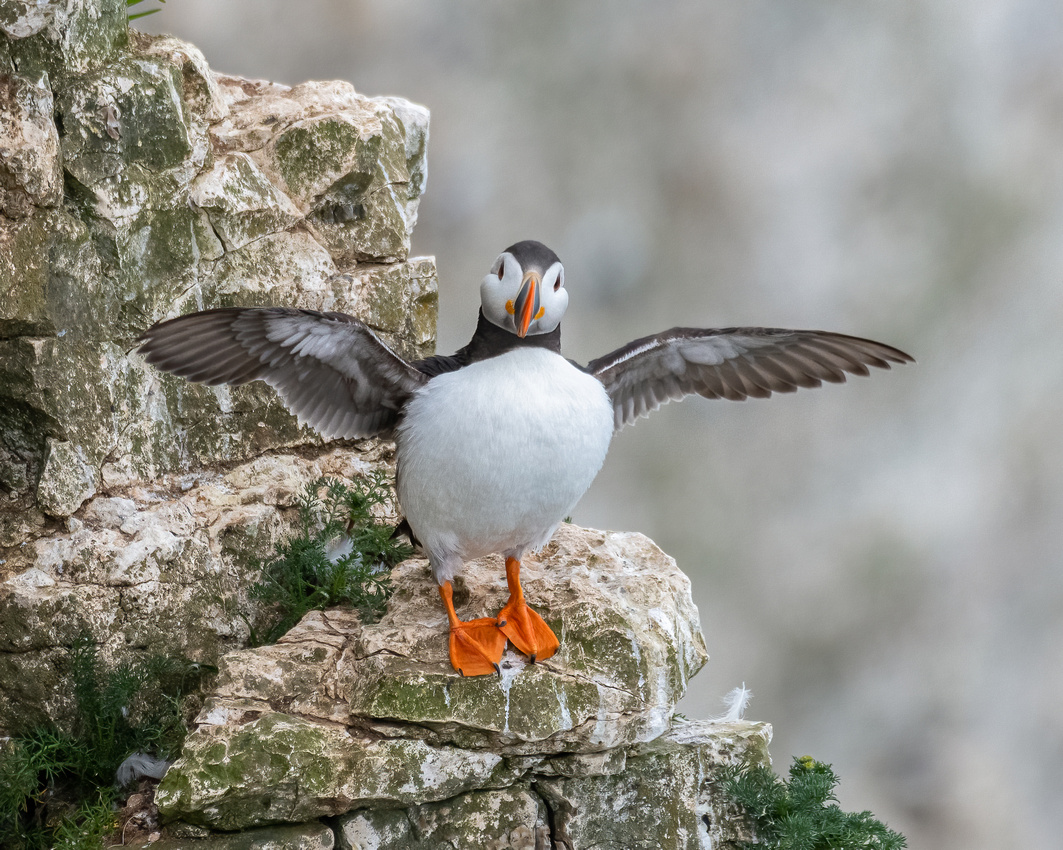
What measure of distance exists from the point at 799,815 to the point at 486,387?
171 centimetres

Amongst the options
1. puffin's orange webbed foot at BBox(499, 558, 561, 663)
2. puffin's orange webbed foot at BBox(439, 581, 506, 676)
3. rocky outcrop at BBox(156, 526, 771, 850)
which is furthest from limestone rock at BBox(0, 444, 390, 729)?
puffin's orange webbed foot at BBox(499, 558, 561, 663)

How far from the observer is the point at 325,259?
4.20m

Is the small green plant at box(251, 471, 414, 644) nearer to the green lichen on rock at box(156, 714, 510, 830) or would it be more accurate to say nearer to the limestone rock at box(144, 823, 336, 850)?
the green lichen on rock at box(156, 714, 510, 830)

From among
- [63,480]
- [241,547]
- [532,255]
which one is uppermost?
[532,255]

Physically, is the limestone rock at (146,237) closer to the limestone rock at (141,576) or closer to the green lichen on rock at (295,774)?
the limestone rock at (141,576)

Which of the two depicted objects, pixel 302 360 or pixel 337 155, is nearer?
pixel 302 360

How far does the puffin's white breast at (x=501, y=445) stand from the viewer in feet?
9.77

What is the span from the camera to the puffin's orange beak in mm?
2803

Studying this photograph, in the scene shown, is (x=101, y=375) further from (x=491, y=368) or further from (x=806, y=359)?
(x=806, y=359)

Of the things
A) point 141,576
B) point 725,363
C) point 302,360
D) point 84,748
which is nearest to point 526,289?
point 302,360

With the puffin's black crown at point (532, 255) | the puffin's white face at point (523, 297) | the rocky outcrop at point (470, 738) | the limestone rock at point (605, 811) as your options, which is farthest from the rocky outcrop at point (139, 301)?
the puffin's black crown at point (532, 255)

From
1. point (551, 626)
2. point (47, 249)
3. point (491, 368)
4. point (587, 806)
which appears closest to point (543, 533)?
A: point (551, 626)

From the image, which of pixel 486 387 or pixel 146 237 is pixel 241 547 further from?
pixel 486 387

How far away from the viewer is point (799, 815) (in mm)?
3354
